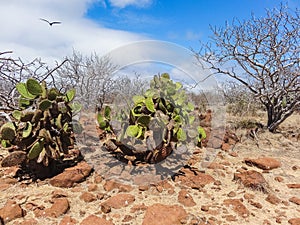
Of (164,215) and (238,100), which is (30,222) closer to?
(164,215)

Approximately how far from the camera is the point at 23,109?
276cm

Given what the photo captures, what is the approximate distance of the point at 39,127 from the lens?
2492 millimetres

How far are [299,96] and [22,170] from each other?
4.10m

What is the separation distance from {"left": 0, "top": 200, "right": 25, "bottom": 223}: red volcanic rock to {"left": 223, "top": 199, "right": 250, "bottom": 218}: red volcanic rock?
5.12ft

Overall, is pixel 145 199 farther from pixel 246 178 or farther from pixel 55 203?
pixel 246 178

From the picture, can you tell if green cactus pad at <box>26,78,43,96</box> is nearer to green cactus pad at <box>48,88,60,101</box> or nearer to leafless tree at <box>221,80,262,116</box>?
green cactus pad at <box>48,88,60,101</box>

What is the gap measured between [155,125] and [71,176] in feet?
3.00

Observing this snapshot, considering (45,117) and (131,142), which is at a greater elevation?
(45,117)

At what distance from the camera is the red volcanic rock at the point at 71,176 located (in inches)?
95.7

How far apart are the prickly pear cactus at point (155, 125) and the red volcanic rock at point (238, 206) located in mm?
731

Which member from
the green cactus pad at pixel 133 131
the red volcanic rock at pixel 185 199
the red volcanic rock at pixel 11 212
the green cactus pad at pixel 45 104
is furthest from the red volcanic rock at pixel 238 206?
the green cactus pad at pixel 45 104

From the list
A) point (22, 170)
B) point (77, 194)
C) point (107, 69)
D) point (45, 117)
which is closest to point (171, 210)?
point (77, 194)

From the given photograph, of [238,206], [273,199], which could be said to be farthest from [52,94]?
[273,199]

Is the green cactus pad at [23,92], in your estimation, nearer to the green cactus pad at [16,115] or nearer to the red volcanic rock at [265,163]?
the green cactus pad at [16,115]
